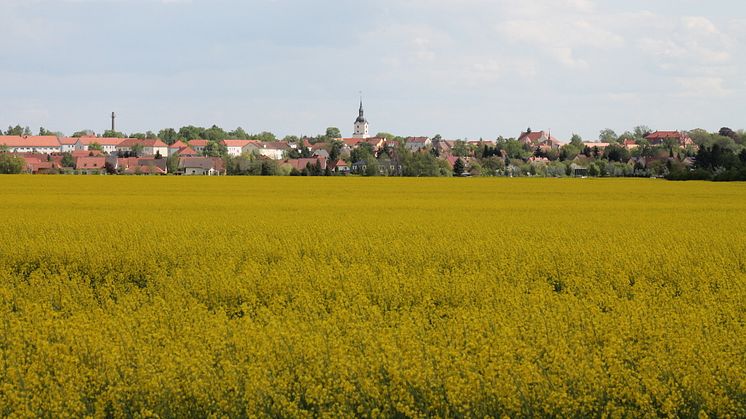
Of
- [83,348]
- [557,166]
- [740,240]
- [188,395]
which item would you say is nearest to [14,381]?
[83,348]

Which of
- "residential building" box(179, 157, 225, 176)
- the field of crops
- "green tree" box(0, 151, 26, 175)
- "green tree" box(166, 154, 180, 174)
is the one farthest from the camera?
"green tree" box(166, 154, 180, 174)

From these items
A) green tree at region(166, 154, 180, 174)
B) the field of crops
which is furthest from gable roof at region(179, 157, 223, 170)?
the field of crops

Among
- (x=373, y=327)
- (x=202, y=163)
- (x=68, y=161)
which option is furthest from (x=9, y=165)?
(x=373, y=327)

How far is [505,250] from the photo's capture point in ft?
59.6

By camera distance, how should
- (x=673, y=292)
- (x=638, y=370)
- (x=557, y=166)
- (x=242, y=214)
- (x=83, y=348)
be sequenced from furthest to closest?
(x=557, y=166) < (x=242, y=214) < (x=673, y=292) < (x=83, y=348) < (x=638, y=370)

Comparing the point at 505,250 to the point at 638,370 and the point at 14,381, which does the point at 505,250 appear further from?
the point at 14,381

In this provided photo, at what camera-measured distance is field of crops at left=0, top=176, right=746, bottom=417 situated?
8.22 metres

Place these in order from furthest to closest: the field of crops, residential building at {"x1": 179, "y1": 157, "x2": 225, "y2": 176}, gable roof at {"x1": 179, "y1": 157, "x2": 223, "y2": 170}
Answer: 1. gable roof at {"x1": 179, "y1": 157, "x2": 223, "y2": 170}
2. residential building at {"x1": 179, "y1": 157, "x2": 225, "y2": 176}
3. the field of crops

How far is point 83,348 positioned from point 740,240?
16.2m

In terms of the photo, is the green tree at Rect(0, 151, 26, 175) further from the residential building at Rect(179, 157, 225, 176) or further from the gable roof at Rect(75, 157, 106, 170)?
the gable roof at Rect(75, 157, 106, 170)

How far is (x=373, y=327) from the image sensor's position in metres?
10.6

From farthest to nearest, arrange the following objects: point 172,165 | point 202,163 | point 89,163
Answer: point 89,163
point 172,165
point 202,163

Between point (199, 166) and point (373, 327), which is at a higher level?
point (373, 327)

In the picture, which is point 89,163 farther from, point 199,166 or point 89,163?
point 199,166
